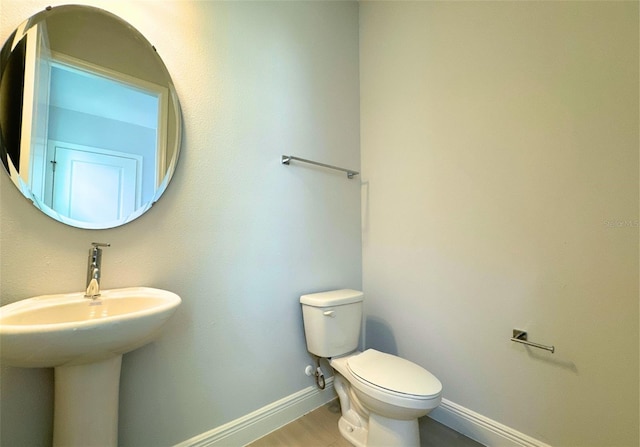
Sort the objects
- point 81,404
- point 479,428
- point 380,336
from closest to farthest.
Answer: point 81,404, point 479,428, point 380,336

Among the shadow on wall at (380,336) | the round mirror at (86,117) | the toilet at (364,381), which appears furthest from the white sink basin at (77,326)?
the shadow on wall at (380,336)

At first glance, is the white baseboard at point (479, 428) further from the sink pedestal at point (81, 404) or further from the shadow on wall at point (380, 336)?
the sink pedestal at point (81, 404)

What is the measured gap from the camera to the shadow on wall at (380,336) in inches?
68.9

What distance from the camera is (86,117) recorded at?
40.2 inches

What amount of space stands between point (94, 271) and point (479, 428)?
1.85 metres

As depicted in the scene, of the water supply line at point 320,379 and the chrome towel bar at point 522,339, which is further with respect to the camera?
the water supply line at point 320,379

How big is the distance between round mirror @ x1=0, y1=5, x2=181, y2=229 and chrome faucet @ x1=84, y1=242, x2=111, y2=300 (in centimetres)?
9

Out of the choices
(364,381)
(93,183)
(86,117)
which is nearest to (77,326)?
(93,183)

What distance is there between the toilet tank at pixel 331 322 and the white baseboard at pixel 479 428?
591 millimetres

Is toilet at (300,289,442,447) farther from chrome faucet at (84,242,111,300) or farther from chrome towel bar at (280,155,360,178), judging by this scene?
chrome faucet at (84,242,111,300)

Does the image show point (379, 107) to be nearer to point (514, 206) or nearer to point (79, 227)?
point (514, 206)

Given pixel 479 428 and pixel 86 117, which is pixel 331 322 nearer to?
pixel 479 428

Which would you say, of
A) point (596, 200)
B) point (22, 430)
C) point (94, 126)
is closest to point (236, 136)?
point (94, 126)

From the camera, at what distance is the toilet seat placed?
3.53 ft
